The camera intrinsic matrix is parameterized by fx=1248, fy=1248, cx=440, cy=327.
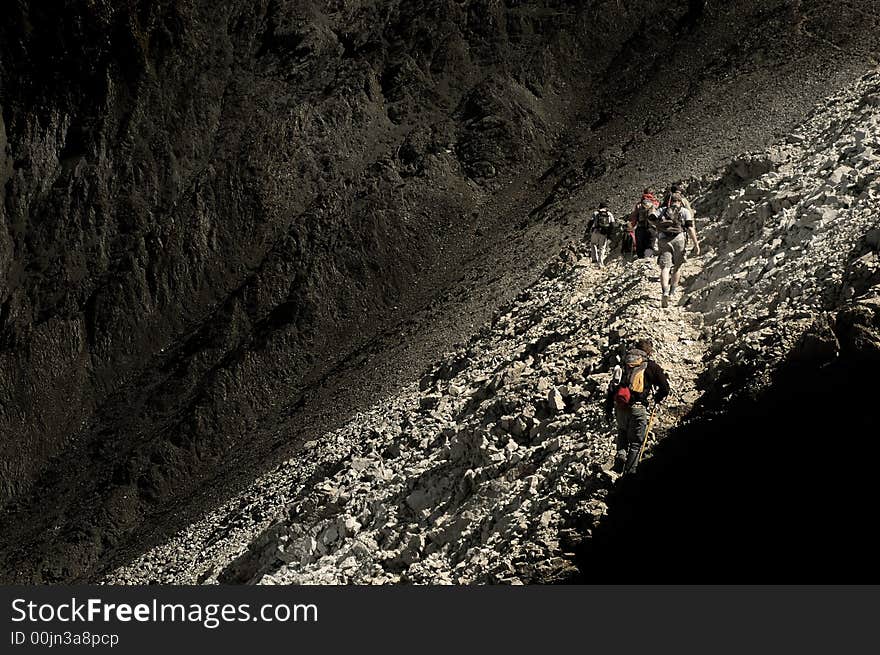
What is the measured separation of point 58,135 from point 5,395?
1213cm

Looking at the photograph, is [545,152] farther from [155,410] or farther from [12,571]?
[12,571]

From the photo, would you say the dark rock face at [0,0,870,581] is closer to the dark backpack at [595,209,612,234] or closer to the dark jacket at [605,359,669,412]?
the dark backpack at [595,209,612,234]

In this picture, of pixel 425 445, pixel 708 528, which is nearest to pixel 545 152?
pixel 425 445

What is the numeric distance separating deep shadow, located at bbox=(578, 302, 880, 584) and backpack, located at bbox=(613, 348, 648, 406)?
73 centimetres

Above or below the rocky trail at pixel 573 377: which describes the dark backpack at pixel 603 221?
above

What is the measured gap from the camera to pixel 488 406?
18875 mm

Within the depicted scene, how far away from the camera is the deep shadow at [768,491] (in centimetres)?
1212

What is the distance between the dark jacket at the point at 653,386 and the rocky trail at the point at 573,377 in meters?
0.63

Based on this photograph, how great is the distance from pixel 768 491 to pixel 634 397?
1833mm

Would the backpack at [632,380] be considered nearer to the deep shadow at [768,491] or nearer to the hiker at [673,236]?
the deep shadow at [768,491]

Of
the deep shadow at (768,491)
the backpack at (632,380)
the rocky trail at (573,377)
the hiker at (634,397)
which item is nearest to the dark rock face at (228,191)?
the rocky trail at (573,377)

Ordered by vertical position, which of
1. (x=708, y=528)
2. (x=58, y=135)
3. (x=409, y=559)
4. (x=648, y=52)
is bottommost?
A: (x=708, y=528)

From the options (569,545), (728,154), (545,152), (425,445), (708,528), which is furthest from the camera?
(545,152)

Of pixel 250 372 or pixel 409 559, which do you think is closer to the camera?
pixel 409 559
